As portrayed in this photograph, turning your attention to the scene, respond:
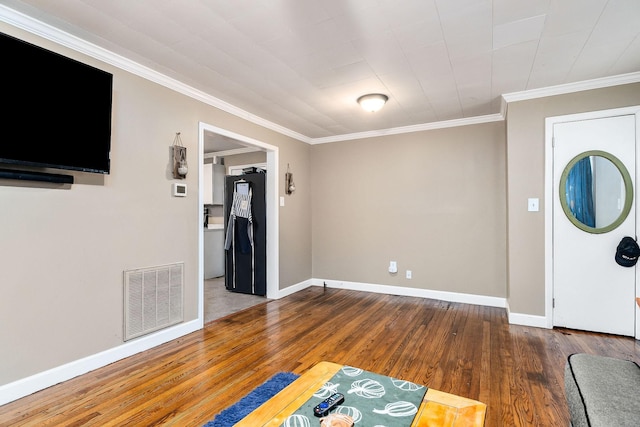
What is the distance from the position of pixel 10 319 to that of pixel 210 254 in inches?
157

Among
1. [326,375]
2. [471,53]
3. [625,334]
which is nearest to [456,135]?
[471,53]

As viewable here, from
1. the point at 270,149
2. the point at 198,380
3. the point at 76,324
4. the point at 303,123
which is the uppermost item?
the point at 303,123

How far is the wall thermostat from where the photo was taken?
3076 mm

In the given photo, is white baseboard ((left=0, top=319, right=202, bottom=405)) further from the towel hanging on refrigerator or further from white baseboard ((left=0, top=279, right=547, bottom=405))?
the towel hanging on refrigerator

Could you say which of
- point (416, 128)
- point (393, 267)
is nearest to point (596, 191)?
point (416, 128)

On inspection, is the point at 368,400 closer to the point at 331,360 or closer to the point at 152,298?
the point at 331,360

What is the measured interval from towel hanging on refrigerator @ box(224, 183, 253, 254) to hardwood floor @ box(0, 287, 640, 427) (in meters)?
1.21

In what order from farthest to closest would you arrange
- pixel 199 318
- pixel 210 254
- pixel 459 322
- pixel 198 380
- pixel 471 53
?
pixel 210 254
pixel 459 322
pixel 199 318
pixel 471 53
pixel 198 380

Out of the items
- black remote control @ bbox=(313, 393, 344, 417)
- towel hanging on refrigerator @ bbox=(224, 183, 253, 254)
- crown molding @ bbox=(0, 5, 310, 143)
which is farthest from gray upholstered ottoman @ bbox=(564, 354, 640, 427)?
towel hanging on refrigerator @ bbox=(224, 183, 253, 254)

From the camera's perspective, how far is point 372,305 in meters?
4.23

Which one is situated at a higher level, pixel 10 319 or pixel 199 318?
pixel 10 319

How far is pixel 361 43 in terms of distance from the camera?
239 cm

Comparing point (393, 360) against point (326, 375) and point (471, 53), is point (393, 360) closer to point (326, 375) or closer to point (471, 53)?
point (326, 375)

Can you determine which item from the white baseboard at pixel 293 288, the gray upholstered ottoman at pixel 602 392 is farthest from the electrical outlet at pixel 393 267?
the gray upholstered ottoman at pixel 602 392
